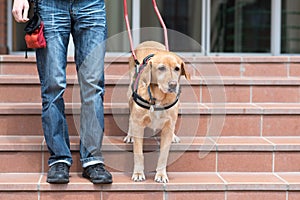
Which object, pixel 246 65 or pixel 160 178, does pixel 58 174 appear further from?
pixel 246 65

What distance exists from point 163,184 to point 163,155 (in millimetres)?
159

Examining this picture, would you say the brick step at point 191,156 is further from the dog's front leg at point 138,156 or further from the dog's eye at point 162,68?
the dog's eye at point 162,68

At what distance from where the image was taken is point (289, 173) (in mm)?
3123

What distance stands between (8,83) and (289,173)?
1.95 metres

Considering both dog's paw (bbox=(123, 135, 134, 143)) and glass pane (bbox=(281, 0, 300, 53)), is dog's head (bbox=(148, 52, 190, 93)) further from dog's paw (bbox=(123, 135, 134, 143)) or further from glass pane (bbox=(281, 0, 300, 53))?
glass pane (bbox=(281, 0, 300, 53))

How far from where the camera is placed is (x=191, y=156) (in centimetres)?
311

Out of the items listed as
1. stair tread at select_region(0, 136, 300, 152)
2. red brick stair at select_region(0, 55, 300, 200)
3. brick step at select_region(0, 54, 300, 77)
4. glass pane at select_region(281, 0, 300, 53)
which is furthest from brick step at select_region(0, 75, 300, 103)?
glass pane at select_region(281, 0, 300, 53)

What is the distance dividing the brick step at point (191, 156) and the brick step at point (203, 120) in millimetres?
127

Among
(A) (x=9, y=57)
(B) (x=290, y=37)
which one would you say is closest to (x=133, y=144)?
(A) (x=9, y=57)

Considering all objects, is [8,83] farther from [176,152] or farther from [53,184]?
[176,152]

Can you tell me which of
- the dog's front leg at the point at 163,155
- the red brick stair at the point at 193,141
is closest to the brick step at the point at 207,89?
the red brick stair at the point at 193,141

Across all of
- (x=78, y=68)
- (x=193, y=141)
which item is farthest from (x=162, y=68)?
(x=193, y=141)

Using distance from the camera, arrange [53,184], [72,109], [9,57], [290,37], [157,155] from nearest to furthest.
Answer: [53,184] → [157,155] → [72,109] → [9,57] → [290,37]

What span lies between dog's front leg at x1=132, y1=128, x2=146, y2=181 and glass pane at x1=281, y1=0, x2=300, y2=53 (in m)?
3.47
